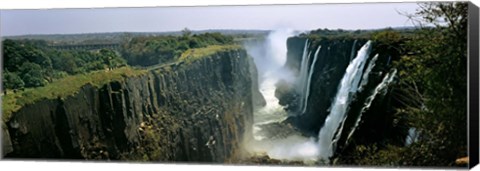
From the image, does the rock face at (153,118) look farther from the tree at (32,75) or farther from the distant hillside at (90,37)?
the distant hillside at (90,37)

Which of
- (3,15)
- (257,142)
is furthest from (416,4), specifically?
(3,15)

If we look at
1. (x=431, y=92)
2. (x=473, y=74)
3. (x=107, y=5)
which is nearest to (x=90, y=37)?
(x=107, y=5)

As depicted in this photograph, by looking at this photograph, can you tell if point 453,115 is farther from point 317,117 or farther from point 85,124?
point 85,124

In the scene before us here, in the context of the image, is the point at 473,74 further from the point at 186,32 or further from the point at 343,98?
the point at 186,32

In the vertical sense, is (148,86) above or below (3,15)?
below

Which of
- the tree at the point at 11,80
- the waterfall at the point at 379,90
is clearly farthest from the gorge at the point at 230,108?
the tree at the point at 11,80

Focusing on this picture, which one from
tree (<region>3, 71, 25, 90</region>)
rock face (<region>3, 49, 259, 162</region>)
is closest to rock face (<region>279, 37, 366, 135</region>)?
rock face (<region>3, 49, 259, 162</region>)
